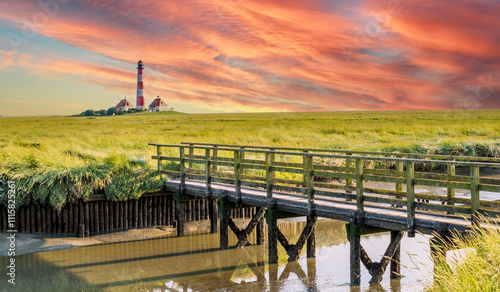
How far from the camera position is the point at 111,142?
34438 mm

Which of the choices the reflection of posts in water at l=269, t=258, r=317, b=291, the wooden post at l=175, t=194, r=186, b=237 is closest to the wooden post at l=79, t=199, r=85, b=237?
the wooden post at l=175, t=194, r=186, b=237

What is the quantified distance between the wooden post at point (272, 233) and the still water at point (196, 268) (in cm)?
31

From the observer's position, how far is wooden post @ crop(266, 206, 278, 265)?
1384cm

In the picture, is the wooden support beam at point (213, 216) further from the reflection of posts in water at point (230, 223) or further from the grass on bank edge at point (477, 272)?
the grass on bank edge at point (477, 272)

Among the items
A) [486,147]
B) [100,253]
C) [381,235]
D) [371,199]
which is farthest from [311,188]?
[486,147]

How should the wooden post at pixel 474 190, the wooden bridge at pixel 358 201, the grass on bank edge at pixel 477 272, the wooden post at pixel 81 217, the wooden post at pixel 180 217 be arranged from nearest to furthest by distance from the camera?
the grass on bank edge at pixel 477 272, the wooden post at pixel 474 190, the wooden bridge at pixel 358 201, the wooden post at pixel 81 217, the wooden post at pixel 180 217

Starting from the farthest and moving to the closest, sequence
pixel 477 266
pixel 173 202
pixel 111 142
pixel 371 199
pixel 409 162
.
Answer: pixel 111 142 → pixel 173 202 → pixel 371 199 → pixel 409 162 → pixel 477 266

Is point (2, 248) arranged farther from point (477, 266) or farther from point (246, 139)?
point (246, 139)

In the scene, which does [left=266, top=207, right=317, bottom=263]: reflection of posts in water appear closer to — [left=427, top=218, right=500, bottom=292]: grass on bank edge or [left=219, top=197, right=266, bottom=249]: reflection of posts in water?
[left=219, top=197, right=266, bottom=249]: reflection of posts in water

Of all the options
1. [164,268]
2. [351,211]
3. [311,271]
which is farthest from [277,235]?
[351,211]

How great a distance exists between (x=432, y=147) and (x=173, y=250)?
2390 centimetres

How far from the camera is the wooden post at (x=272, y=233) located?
13.8m

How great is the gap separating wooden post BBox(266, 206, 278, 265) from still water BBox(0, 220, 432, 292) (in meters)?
0.31

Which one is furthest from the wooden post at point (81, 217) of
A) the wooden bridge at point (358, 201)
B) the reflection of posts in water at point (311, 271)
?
the reflection of posts in water at point (311, 271)
